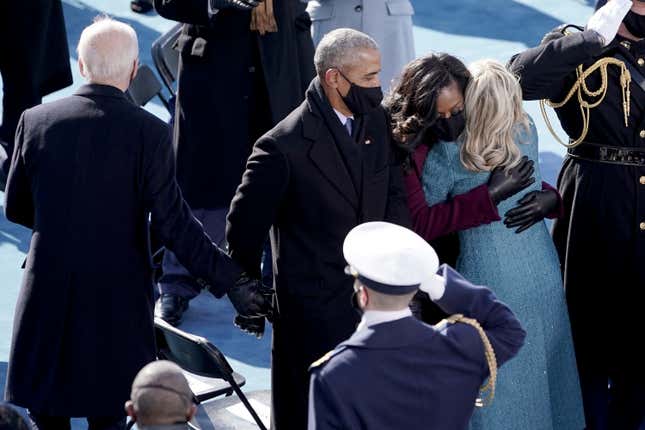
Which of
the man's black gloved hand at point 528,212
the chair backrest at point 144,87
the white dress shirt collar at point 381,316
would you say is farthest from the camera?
the chair backrest at point 144,87

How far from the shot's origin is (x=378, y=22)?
24.2 ft

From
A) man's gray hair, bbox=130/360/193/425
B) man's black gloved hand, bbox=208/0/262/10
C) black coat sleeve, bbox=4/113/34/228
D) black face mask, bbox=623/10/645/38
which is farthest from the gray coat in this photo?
man's gray hair, bbox=130/360/193/425

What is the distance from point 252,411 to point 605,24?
1.98 meters

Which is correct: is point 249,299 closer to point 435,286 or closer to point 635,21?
point 435,286

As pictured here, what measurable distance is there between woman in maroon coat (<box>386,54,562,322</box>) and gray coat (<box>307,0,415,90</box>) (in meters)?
2.46

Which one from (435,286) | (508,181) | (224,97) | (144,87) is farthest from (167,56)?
(435,286)

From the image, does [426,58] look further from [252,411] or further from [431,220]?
[252,411]

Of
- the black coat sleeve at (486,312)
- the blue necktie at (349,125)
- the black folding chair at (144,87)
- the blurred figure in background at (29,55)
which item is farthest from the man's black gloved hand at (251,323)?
the black folding chair at (144,87)

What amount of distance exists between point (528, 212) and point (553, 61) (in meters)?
0.66

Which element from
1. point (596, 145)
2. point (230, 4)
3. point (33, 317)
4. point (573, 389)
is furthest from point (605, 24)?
point (33, 317)

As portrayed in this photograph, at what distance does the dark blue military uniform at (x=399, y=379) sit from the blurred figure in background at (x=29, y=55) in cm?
457

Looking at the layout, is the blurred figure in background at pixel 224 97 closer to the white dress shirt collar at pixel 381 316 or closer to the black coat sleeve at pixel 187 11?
the black coat sleeve at pixel 187 11

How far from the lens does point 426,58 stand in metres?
4.87

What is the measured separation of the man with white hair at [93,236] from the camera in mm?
4535
